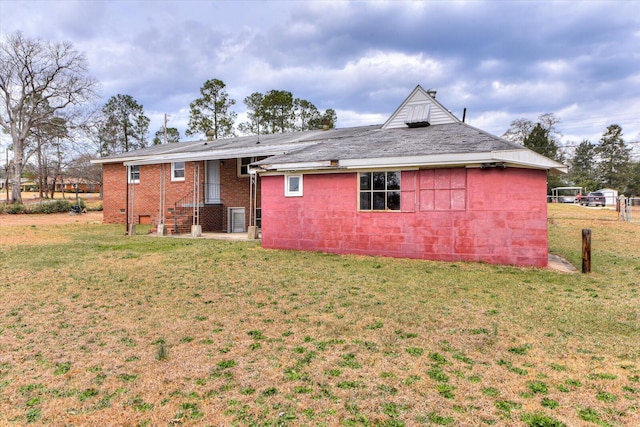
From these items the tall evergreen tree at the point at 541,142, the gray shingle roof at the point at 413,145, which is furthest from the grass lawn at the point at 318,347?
the tall evergreen tree at the point at 541,142

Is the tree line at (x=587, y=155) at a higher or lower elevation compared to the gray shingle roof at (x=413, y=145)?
higher

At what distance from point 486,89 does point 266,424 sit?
2868 centimetres

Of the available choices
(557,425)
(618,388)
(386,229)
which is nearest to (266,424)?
(557,425)

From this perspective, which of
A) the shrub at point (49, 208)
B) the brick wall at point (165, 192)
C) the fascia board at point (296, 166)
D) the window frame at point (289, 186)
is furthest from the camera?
the shrub at point (49, 208)

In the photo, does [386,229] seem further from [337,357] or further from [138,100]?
[138,100]

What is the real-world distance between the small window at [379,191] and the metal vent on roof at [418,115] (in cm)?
469

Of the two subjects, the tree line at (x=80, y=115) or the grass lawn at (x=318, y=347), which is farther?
the tree line at (x=80, y=115)

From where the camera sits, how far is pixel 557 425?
2.51m

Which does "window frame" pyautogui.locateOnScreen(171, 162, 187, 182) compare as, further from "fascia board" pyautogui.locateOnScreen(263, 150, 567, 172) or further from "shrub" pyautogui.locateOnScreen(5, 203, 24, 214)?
"shrub" pyautogui.locateOnScreen(5, 203, 24, 214)

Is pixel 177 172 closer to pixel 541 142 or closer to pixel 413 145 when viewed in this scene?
pixel 413 145

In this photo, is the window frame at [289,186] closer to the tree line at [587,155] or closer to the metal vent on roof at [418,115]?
the metal vent on roof at [418,115]

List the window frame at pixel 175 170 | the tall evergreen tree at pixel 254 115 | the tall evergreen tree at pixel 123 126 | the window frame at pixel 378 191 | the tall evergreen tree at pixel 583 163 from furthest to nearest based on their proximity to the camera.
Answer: the tall evergreen tree at pixel 583 163, the tall evergreen tree at pixel 123 126, the tall evergreen tree at pixel 254 115, the window frame at pixel 175 170, the window frame at pixel 378 191

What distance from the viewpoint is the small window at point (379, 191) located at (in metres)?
9.39

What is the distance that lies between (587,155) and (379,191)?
211 feet
